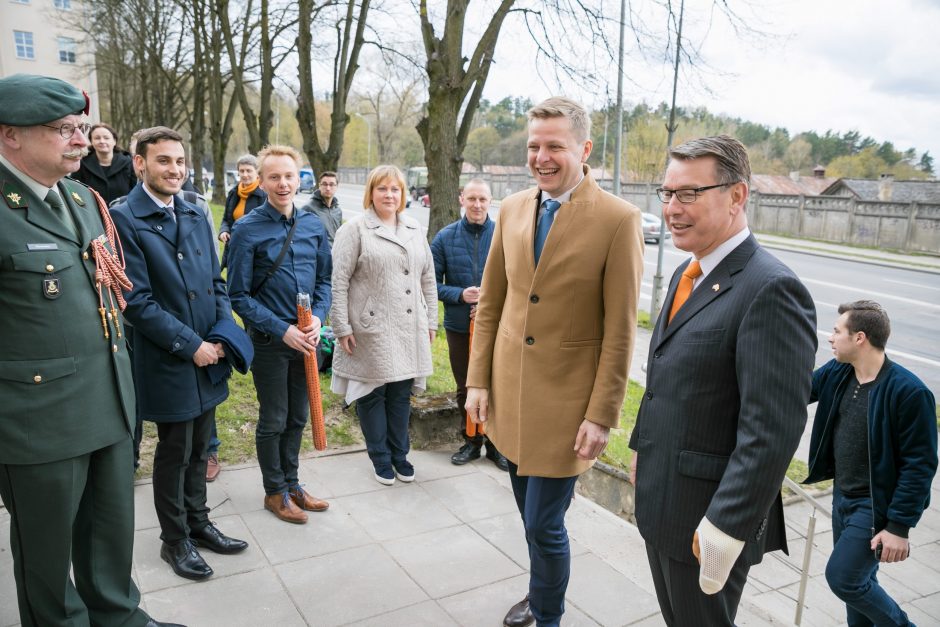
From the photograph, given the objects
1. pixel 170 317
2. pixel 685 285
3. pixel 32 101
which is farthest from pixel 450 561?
pixel 32 101

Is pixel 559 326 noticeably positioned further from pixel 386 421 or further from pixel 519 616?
pixel 386 421

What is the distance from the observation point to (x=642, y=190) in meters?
44.7

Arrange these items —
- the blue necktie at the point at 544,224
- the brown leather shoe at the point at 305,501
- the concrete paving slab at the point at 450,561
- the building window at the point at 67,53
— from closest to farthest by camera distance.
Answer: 1. the blue necktie at the point at 544,224
2. the concrete paving slab at the point at 450,561
3. the brown leather shoe at the point at 305,501
4. the building window at the point at 67,53

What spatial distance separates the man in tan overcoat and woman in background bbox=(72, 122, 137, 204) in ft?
15.0

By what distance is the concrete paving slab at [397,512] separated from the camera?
4.12 m

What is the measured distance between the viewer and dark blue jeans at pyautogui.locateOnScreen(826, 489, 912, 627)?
11.2ft

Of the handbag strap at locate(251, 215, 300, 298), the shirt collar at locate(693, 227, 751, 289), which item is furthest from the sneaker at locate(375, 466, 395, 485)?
the shirt collar at locate(693, 227, 751, 289)

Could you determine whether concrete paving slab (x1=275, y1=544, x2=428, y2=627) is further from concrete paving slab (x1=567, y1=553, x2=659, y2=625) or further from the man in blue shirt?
concrete paving slab (x1=567, y1=553, x2=659, y2=625)

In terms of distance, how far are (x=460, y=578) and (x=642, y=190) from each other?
43710mm

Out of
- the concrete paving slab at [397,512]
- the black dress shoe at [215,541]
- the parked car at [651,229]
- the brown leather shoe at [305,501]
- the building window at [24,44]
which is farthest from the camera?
the building window at [24,44]

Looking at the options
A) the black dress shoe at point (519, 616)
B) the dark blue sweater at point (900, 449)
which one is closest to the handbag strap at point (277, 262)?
the black dress shoe at point (519, 616)

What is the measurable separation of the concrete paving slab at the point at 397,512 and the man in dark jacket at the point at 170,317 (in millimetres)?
1029

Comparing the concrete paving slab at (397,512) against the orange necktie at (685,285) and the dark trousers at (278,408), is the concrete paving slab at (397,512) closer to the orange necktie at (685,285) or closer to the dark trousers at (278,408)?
the dark trousers at (278,408)

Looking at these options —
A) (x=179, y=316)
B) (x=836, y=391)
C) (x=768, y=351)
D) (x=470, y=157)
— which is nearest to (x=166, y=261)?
(x=179, y=316)
